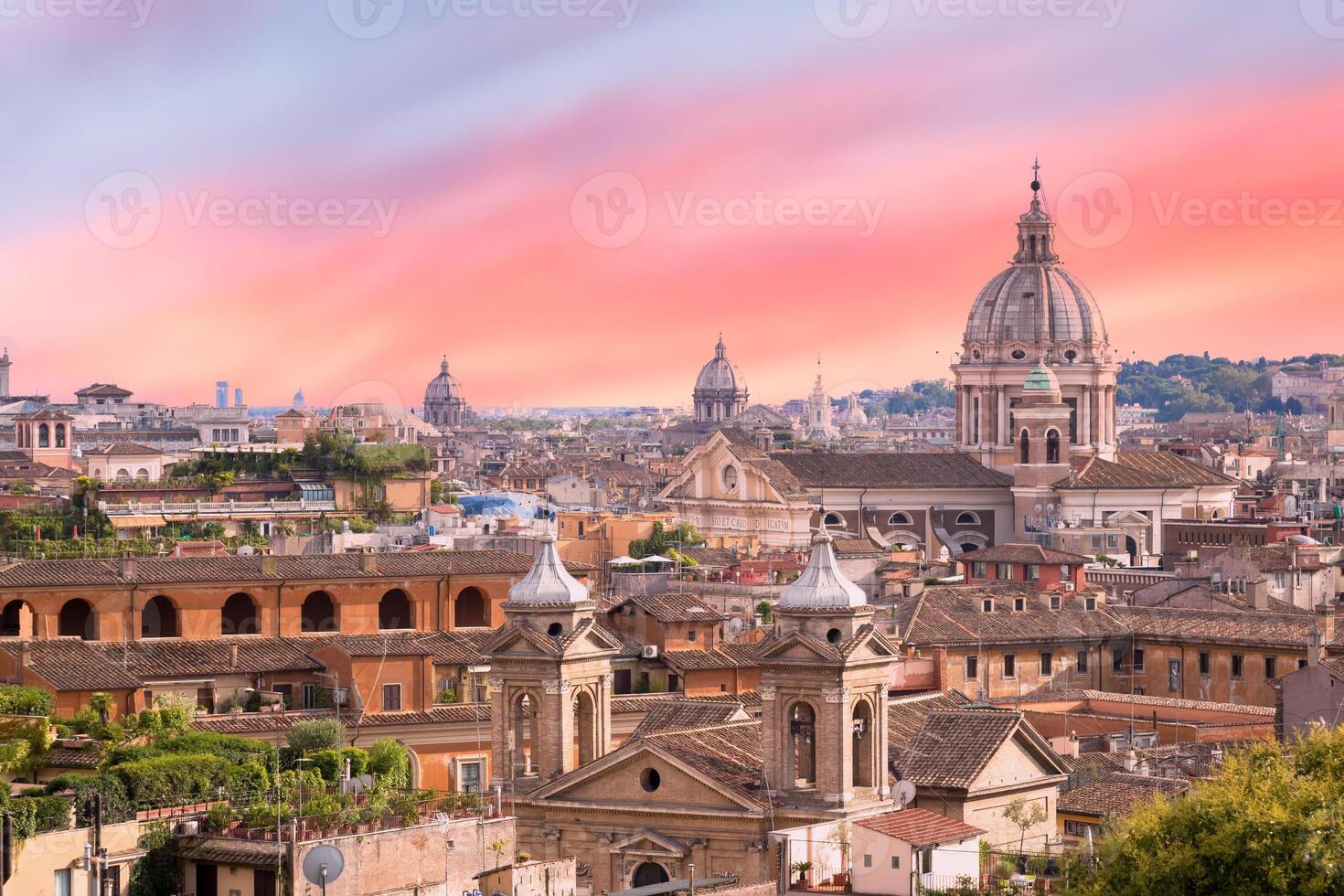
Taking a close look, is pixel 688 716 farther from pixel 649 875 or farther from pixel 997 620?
pixel 997 620

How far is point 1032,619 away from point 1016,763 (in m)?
21.3

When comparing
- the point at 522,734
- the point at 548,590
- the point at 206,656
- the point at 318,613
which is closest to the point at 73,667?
the point at 206,656

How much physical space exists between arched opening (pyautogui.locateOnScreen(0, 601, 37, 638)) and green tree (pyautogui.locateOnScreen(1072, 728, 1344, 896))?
749 inches

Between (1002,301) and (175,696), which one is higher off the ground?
(1002,301)

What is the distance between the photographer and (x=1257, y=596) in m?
57.1

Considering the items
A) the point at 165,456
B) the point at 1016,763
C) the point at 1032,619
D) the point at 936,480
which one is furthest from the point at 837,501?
the point at 1016,763

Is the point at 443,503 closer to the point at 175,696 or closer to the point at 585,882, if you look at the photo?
the point at 175,696

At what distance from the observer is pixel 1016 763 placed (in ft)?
104

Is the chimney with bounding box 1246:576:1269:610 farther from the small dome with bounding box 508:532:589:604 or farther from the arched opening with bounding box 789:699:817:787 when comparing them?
the arched opening with bounding box 789:699:817:787

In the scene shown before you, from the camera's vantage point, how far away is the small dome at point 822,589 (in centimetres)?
3133

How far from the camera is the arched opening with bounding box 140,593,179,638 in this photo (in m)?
43.2

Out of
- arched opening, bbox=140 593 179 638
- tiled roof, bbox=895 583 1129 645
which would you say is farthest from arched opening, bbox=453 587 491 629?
tiled roof, bbox=895 583 1129 645

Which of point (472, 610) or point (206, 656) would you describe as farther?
point (472, 610)

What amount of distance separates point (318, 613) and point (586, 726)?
481 inches
